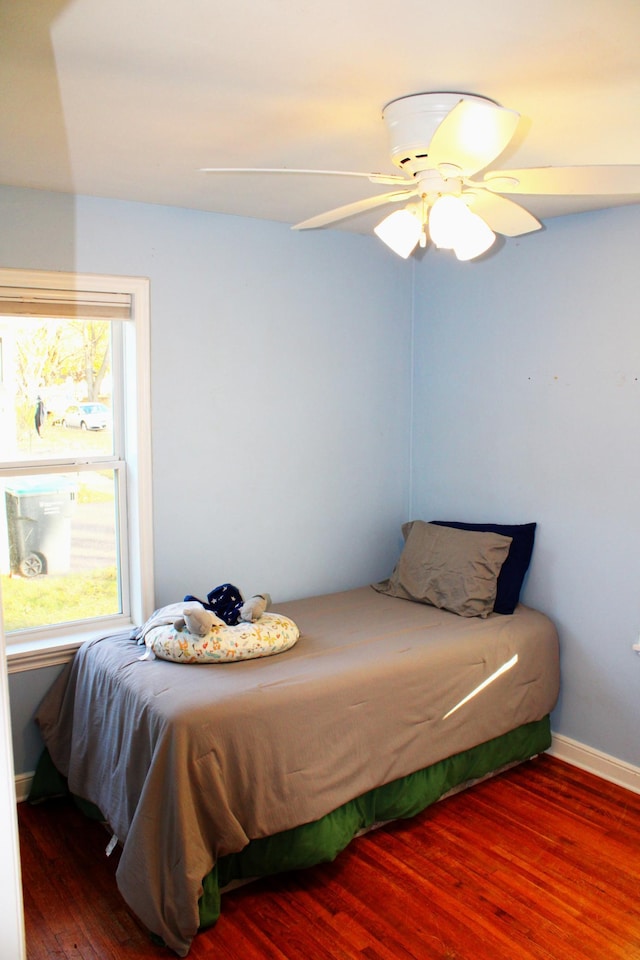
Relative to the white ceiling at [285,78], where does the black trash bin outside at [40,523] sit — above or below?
below

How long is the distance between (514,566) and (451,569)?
10.8 inches

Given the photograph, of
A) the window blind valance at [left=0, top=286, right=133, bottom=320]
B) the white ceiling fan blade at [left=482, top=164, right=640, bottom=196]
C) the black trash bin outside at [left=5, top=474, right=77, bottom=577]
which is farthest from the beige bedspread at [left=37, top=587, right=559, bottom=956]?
the white ceiling fan blade at [left=482, top=164, right=640, bottom=196]

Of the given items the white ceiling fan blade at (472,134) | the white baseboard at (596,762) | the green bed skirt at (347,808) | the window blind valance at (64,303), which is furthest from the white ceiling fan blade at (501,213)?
the white baseboard at (596,762)

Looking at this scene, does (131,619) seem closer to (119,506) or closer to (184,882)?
(119,506)

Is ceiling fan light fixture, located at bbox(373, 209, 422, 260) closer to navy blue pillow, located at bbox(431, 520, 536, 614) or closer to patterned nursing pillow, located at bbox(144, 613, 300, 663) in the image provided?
patterned nursing pillow, located at bbox(144, 613, 300, 663)

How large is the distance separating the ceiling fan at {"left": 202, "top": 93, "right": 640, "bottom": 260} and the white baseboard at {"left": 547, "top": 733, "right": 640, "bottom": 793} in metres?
2.25

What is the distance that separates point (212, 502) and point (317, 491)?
57cm

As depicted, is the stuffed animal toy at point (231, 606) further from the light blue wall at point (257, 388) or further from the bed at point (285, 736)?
the light blue wall at point (257, 388)

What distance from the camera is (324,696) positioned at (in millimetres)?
2586

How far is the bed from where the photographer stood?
7.52 ft

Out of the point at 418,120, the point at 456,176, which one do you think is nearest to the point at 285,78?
the point at 418,120

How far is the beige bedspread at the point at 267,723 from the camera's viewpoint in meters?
2.29

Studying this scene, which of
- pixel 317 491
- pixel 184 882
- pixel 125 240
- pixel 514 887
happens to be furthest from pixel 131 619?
pixel 514 887

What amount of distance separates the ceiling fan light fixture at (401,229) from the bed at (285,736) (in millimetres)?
1432
